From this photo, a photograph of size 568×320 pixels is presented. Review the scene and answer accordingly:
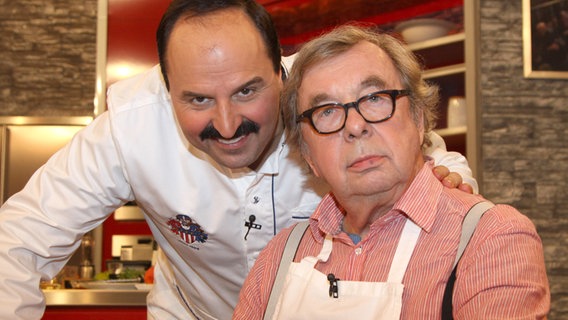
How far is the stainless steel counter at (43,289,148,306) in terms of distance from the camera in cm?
289

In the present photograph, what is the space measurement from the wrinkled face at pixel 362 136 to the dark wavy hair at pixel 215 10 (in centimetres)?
21

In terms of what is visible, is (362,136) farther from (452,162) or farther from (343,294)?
(452,162)

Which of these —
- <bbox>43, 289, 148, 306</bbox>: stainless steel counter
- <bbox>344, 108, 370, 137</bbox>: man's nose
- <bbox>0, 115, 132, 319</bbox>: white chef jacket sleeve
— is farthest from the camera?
<bbox>43, 289, 148, 306</bbox>: stainless steel counter

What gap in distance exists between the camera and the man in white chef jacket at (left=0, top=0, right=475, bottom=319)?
60.7 inches

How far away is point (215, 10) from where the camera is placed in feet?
5.25

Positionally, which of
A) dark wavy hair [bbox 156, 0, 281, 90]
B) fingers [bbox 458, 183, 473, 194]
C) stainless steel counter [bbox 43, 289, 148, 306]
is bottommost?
stainless steel counter [bbox 43, 289, 148, 306]

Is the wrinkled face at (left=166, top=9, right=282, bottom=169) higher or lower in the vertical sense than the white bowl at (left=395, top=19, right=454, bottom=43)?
lower

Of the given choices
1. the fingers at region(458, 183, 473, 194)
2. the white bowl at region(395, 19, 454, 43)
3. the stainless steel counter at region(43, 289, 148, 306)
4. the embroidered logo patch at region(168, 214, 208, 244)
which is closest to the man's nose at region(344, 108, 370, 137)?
the fingers at region(458, 183, 473, 194)

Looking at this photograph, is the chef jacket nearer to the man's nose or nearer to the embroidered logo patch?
the embroidered logo patch

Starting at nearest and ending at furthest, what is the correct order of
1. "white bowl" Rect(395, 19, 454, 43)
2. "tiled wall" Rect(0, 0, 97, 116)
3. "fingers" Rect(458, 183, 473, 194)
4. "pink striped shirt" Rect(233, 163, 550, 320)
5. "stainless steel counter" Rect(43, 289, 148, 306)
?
"pink striped shirt" Rect(233, 163, 550, 320) < "fingers" Rect(458, 183, 473, 194) < "stainless steel counter" Rect(43, 289, 148, 306) < "white bowl" Rect(395, 19, 454, 43) < "tiled wall" Rect(0, 0, 97, 116)

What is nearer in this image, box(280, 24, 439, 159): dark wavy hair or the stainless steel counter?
box(280, 24, 439, 159): dark wavy hair

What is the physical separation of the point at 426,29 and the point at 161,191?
2.28m

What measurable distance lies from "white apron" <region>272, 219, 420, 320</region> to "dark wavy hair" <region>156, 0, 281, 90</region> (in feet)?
1.70

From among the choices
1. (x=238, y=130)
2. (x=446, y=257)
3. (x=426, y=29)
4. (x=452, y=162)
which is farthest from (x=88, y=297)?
(x=426, y=29)
